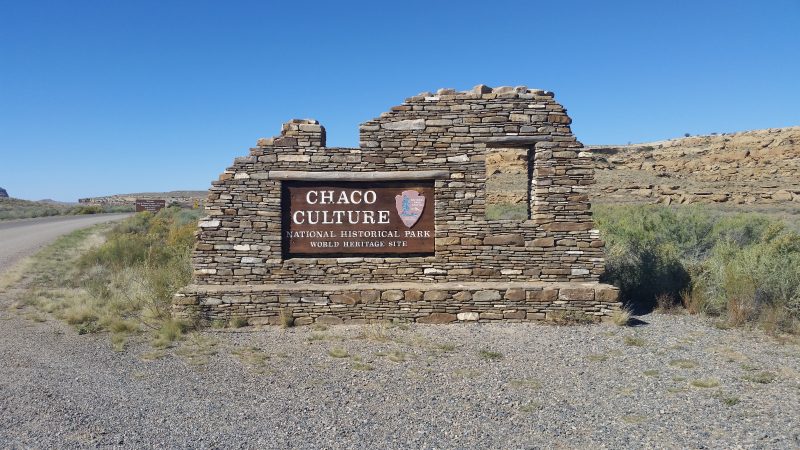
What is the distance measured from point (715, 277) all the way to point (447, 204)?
462 cm

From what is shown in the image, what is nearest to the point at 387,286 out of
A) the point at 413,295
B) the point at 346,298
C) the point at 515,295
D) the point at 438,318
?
the point at 413,295

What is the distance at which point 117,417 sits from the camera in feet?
16.8

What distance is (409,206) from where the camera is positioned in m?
8.95

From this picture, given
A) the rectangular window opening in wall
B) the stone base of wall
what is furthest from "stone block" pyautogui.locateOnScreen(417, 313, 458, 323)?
the rectangular window opening in wall

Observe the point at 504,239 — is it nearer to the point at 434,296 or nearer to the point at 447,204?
the point at 447,204

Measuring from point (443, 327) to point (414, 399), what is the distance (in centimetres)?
290

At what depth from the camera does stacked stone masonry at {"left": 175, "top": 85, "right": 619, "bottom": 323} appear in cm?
880

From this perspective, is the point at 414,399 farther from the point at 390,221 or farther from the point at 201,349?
the point at 390,221

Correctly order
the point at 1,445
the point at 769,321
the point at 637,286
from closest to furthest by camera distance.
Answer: the point at 1,445 → the point at 769,321 → the point at 637,286

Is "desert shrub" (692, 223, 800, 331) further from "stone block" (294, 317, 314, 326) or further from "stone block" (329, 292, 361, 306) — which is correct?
"stone block" (294, 317, 314, 326)

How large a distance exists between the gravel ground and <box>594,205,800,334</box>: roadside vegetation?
0.67 meters

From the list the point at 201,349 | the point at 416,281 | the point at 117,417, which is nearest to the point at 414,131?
the point at 416,281

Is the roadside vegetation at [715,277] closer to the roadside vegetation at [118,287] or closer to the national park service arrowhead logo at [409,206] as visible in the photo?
the national park service arrowhead logo at [409,206]

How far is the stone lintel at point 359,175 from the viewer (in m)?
8.79
